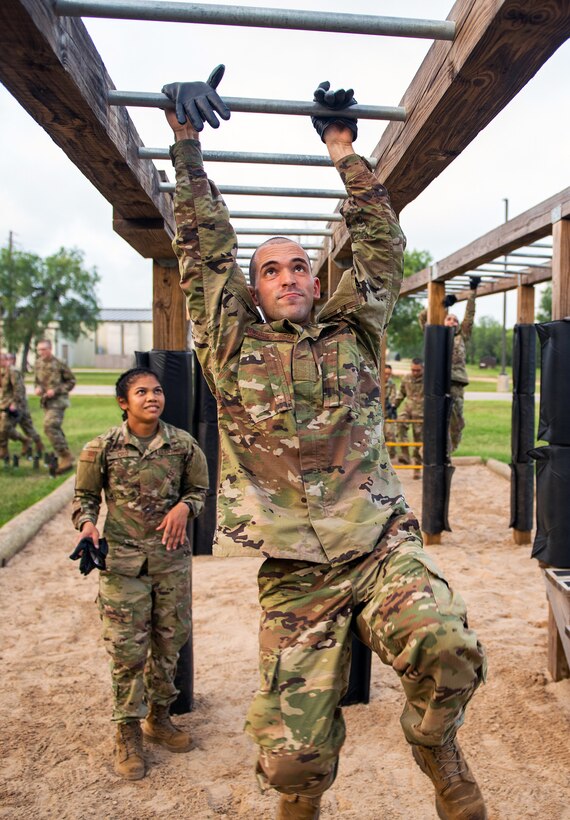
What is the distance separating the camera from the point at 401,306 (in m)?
29.2

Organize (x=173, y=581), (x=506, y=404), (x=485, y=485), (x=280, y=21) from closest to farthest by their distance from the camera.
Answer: (x=280, y=21) → (x=173, y=581) → (x=485, y=485) → (x=506, y=404)

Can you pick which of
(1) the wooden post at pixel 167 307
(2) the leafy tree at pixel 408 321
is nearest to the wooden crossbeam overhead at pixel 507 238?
(1) the wooden post at pixel 167 307

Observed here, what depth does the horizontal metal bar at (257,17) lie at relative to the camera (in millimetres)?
1961

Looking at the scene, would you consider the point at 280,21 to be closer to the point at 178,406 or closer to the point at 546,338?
the point at 178,406

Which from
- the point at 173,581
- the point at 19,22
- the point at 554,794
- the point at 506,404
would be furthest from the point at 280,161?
the point at 506,404

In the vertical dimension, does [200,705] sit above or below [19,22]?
below

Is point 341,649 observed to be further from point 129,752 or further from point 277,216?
point 277,216

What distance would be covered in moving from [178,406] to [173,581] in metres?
1.00

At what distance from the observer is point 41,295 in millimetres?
50562

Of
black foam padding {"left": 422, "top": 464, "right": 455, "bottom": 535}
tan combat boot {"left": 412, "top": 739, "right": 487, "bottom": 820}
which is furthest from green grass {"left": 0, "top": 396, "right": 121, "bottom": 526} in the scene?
tan combat boot {"left": 412, "top": 739, "right": 487, "bottom": 820}

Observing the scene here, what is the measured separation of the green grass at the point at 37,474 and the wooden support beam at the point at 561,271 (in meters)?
5.97

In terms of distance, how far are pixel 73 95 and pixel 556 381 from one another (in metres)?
3.23

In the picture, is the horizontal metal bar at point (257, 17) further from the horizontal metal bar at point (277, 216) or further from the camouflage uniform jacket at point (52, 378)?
the camouflage uniform jacket at point (52, 378)

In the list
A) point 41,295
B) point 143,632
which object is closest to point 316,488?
point 143,632
